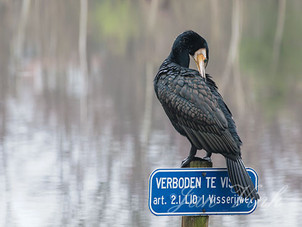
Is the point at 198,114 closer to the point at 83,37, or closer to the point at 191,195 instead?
the point at 191,195

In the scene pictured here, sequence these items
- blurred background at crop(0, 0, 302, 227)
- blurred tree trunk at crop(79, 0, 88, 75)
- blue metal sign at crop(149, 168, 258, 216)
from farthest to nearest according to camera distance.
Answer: blurred tree trunk at crop(79, 0, 88, 75) → blurred background at crop(0, 0, 302, 227) → blue metal sign at crop(149, 168, 258, 216)

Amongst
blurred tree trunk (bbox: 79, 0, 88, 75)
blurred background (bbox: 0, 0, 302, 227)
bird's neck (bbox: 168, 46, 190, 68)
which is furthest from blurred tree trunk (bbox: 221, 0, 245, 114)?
bird's neck (bbox: 168, 46, 190, 68)

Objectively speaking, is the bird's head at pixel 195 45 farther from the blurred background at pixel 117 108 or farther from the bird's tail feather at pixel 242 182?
the blurred background at pixel 117 108

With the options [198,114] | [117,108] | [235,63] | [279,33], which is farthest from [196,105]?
[279,33]

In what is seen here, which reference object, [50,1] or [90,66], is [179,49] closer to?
[90,66]

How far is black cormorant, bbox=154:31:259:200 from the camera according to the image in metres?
2.52

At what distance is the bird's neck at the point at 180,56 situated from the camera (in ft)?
9.32

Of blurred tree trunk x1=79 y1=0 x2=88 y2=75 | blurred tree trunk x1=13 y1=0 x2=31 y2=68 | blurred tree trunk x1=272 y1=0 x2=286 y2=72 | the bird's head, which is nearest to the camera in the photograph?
the bird's head

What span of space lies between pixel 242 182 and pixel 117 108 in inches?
230

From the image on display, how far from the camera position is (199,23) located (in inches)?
605

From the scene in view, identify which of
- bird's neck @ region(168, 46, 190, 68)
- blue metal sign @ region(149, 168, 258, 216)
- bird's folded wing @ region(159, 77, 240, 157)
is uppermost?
bird's neck @ region(168, 46, 190, 68)

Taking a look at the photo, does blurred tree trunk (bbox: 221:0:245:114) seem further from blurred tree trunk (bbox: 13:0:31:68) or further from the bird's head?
the bird's head

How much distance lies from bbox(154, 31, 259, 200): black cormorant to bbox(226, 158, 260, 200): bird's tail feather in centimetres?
5

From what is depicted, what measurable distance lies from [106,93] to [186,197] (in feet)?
22.3
